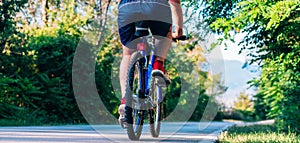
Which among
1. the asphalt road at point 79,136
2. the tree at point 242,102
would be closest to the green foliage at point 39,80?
the asphalt road at point 79,136

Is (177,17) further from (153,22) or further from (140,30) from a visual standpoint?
(140,30)

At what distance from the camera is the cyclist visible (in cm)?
542

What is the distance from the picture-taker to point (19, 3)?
13.7 metres

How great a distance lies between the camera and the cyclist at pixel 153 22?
542 centimetres

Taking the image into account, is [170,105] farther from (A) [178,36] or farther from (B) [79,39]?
(A) [178,36]

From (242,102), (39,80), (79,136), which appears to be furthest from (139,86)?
(242,102)

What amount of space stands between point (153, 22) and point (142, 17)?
12 cm

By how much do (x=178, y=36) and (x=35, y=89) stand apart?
321 inches

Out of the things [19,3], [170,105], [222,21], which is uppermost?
[19,3]

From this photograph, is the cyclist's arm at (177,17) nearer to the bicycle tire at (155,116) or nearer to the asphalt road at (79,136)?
the bicycle tire at (155,116)

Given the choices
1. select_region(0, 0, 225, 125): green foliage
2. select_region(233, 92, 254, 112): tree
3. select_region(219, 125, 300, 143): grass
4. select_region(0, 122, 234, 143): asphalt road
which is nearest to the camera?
select_region(0, 122, 234, 143): asphalt road

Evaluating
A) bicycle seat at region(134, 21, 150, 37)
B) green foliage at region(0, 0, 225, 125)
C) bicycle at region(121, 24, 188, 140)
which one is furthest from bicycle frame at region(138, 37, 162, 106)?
green foliage at region(0, 0, 225, 125)

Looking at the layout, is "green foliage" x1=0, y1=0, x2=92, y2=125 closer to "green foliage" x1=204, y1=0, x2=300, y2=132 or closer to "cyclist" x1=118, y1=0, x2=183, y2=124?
"green foliage" x1=204, y1=0, x2=300, y2=132

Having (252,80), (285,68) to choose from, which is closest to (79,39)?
(252,80)
